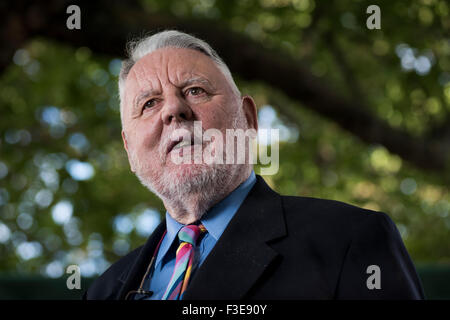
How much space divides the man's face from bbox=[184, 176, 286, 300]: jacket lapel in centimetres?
25

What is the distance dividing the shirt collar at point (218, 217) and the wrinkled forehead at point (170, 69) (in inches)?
16.8

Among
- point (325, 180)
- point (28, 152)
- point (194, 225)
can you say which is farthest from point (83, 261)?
point (194, 225)

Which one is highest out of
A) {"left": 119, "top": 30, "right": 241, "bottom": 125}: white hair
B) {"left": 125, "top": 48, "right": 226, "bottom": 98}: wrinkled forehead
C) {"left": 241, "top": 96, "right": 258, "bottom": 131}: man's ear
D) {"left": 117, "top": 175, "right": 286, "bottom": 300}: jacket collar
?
{"left": 119, "top": 30, "right": 241, "bottom": 125}: white hair

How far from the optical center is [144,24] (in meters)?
3.89

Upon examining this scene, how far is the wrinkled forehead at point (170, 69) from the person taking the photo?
1905 mm

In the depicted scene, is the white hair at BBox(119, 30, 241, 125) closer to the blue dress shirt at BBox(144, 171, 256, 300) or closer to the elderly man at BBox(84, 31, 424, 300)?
the elderly man at BBox(84, 31, 424, 300)

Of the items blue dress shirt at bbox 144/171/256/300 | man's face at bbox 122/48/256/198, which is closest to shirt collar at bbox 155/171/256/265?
blue dress shirt at bbox 144/171/256/300

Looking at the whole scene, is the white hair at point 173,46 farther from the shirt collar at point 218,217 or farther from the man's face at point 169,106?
the shirt collar at point 218,217

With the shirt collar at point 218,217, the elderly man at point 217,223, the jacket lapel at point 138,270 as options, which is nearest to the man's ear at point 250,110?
the elderly man at point 217,223

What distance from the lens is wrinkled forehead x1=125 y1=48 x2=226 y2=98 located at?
1.91 meters

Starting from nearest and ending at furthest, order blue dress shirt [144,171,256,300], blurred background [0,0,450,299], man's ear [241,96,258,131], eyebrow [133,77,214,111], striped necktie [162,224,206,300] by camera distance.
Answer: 1. striped necktie [162,224,206,300]
2. blue dress shirt [144,171,256,300]
3. eyebrow [133,77,214,111]
4. man's ear [241,96,258,131]
5. blurred background [0,0,450,299]

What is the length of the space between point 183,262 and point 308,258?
0.43 m

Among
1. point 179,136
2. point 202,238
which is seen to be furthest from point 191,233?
point 179,136
